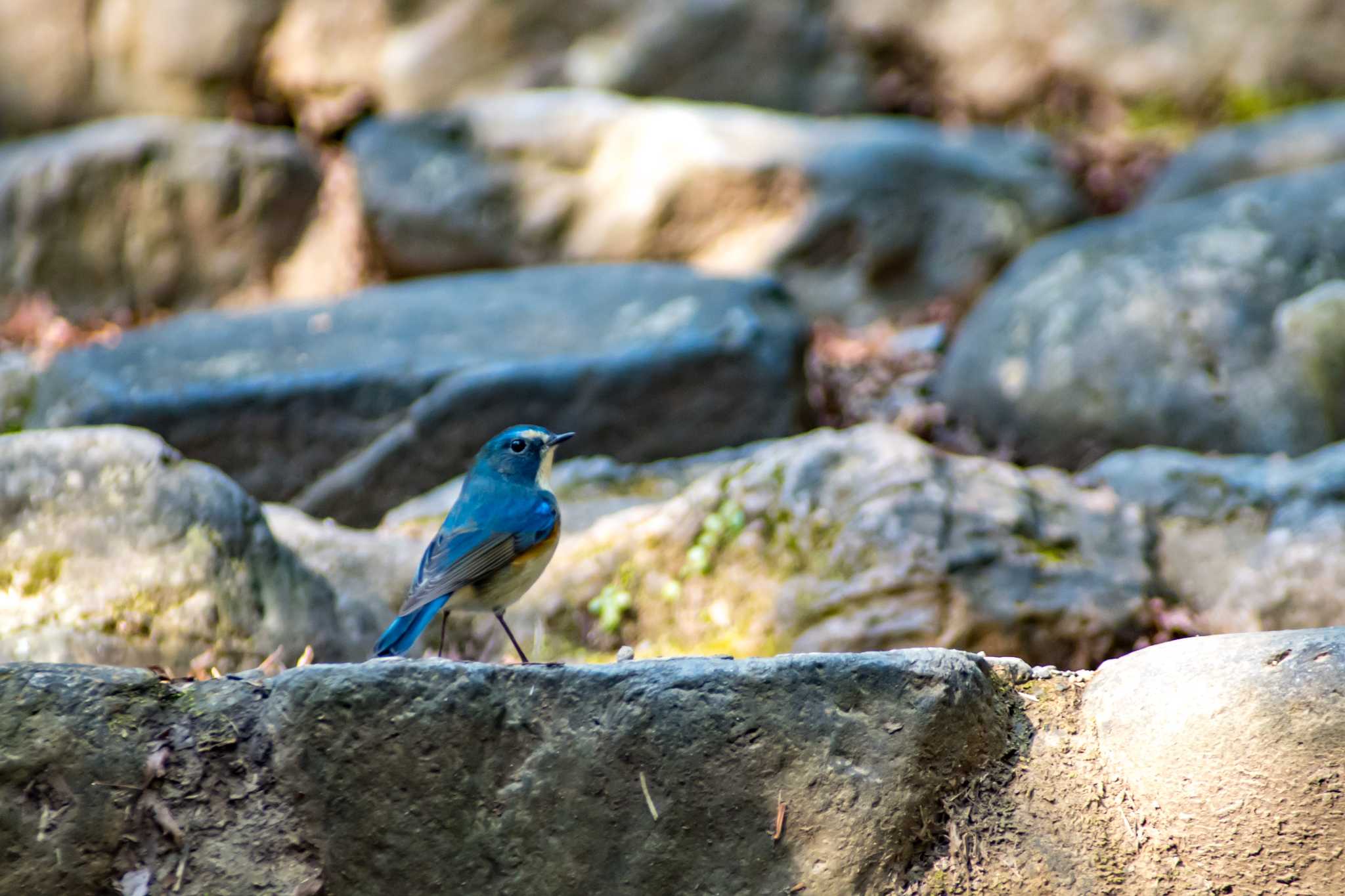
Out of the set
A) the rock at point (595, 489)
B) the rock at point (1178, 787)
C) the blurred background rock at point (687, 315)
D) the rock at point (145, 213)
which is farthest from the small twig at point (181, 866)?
the rock at point (145, 213)

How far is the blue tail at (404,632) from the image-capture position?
11.7ft

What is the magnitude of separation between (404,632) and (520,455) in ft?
3.10

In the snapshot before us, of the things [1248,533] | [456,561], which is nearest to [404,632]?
[456,561]

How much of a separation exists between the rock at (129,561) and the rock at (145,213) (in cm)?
654

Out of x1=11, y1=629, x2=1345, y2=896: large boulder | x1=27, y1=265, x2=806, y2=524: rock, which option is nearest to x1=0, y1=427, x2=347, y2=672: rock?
x1=11, y1=629, x2=1345, y2=896: large boulder

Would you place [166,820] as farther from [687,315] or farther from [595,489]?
[687,315]

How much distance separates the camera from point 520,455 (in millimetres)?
4395

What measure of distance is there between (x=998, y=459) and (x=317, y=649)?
13.8 feet

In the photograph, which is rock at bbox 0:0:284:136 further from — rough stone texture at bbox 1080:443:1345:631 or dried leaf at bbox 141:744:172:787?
dried leaf at bbox 141:744:172:787

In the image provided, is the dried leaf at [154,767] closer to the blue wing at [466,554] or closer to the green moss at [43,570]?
the blue wing at [466,554]

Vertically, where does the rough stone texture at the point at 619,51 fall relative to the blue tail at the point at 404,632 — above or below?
below

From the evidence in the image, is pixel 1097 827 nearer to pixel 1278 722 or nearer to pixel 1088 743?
pixel 1088 743

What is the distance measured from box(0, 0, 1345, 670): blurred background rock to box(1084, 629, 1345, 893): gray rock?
1.97m

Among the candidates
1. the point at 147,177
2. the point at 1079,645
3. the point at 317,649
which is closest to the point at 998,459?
the point at 1079,645
